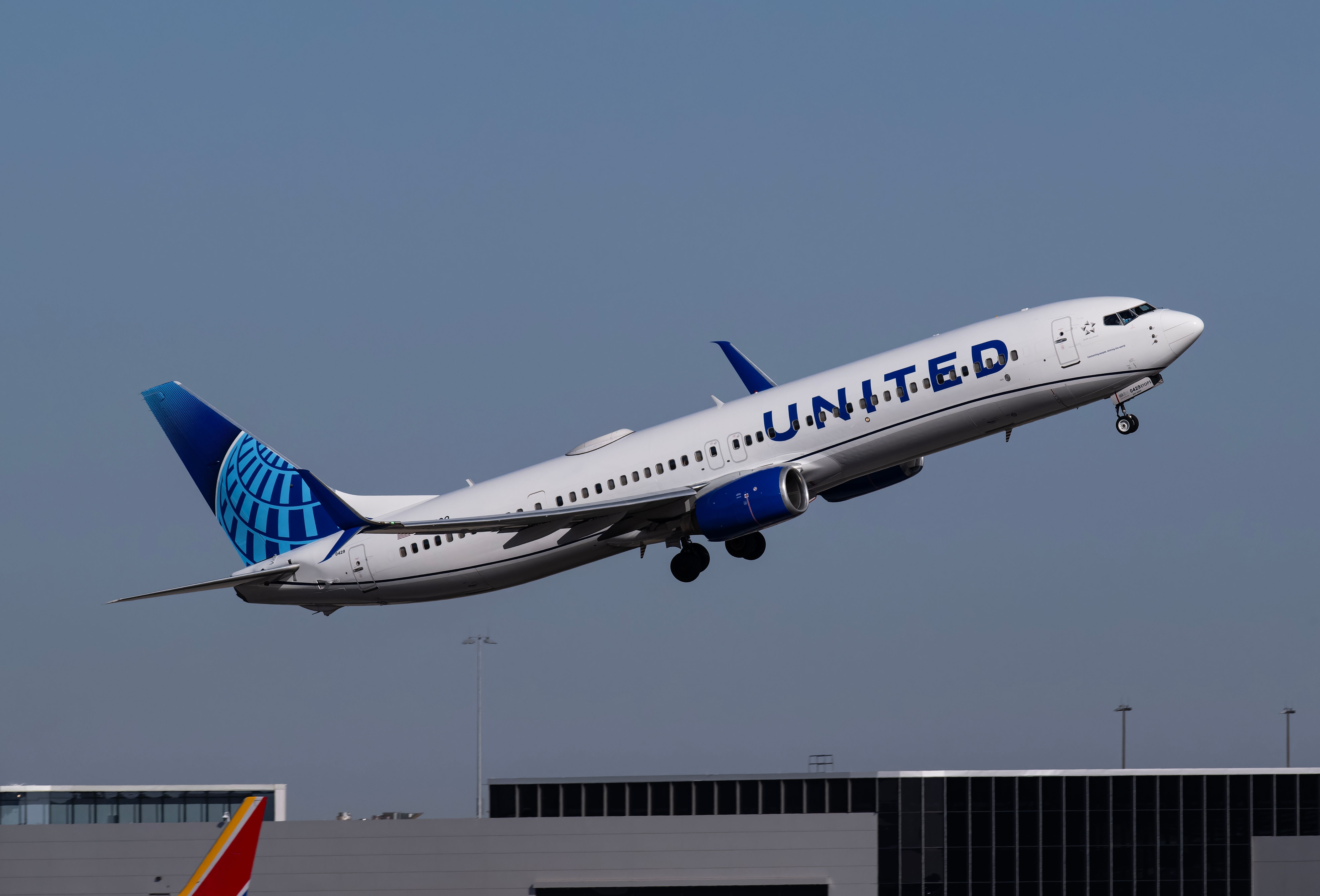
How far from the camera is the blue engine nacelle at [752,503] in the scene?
50.2 metres

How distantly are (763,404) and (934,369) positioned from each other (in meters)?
5.66

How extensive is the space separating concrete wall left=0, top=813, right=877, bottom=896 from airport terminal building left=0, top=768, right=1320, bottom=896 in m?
0.06

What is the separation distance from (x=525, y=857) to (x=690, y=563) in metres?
15.3

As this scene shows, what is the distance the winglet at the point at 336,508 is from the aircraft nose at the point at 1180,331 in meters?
22.7

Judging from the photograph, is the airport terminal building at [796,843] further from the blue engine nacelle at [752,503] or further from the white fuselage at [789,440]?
the blue engine nacelle at [752,503]

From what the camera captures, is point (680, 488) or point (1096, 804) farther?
point (1096, 804)

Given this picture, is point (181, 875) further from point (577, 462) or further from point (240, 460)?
point (577, 462)

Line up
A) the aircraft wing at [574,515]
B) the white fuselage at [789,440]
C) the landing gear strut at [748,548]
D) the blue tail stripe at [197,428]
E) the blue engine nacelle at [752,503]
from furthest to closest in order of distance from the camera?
the blue tail stripe at [197,428]
the landing gear strut at [748,548]
the aircraft wing at [574,515]
the blue engine nacelle at [752,503]
the white fuselage at [789,440]

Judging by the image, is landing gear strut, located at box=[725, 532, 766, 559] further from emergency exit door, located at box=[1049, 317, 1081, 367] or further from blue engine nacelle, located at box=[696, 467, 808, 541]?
emergency exit door, located at box=[1049, 317, 1081, 367]

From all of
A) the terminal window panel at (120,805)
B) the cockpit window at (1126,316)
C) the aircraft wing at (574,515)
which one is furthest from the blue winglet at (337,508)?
the terminal window panel at (120,805)

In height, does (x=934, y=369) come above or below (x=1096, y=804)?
above

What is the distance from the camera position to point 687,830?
213 ft

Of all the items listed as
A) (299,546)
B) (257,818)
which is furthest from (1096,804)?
(257,818)

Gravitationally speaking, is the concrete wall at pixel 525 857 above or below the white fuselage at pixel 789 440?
below
